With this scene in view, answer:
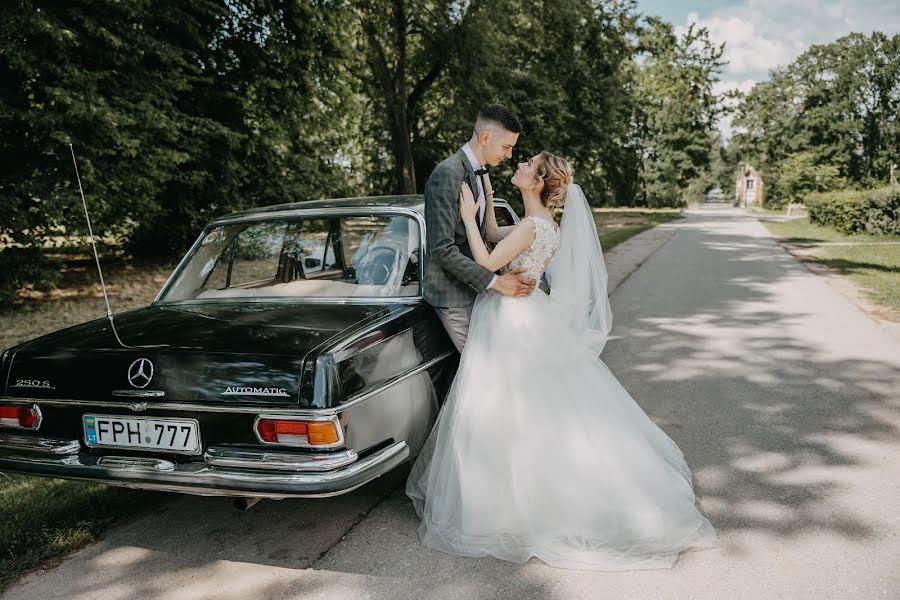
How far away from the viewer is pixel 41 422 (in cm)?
316

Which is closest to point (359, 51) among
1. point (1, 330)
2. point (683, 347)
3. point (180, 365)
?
point (1, 330)

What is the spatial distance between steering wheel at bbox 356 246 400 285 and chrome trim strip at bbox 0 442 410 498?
44.6 inches

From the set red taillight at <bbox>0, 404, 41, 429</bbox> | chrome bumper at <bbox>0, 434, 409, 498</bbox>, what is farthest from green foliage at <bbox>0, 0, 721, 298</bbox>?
chrome bumper at <bbox>0, 434, 409, 498</bbox>

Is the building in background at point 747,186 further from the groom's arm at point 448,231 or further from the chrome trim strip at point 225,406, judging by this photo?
the chrome trim strip at point 225,406

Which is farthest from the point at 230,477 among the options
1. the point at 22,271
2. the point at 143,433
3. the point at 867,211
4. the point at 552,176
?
the point at 867,211

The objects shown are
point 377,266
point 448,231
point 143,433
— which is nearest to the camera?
point 143,433

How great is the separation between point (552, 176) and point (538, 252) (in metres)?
0.41

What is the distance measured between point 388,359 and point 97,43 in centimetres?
926

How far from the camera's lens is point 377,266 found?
3.94 metres

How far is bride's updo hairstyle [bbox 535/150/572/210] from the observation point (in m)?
3.55

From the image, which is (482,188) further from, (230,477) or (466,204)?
(230,477)

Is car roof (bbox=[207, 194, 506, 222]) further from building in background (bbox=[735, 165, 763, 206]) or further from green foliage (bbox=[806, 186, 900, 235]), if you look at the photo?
building in background (bbox=[735, 165, 763, 206])

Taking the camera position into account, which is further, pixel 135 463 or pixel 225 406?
pixel 135 463

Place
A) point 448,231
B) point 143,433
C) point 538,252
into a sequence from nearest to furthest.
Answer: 1. point 143,433
2. point 448,231
3. point 538,252
